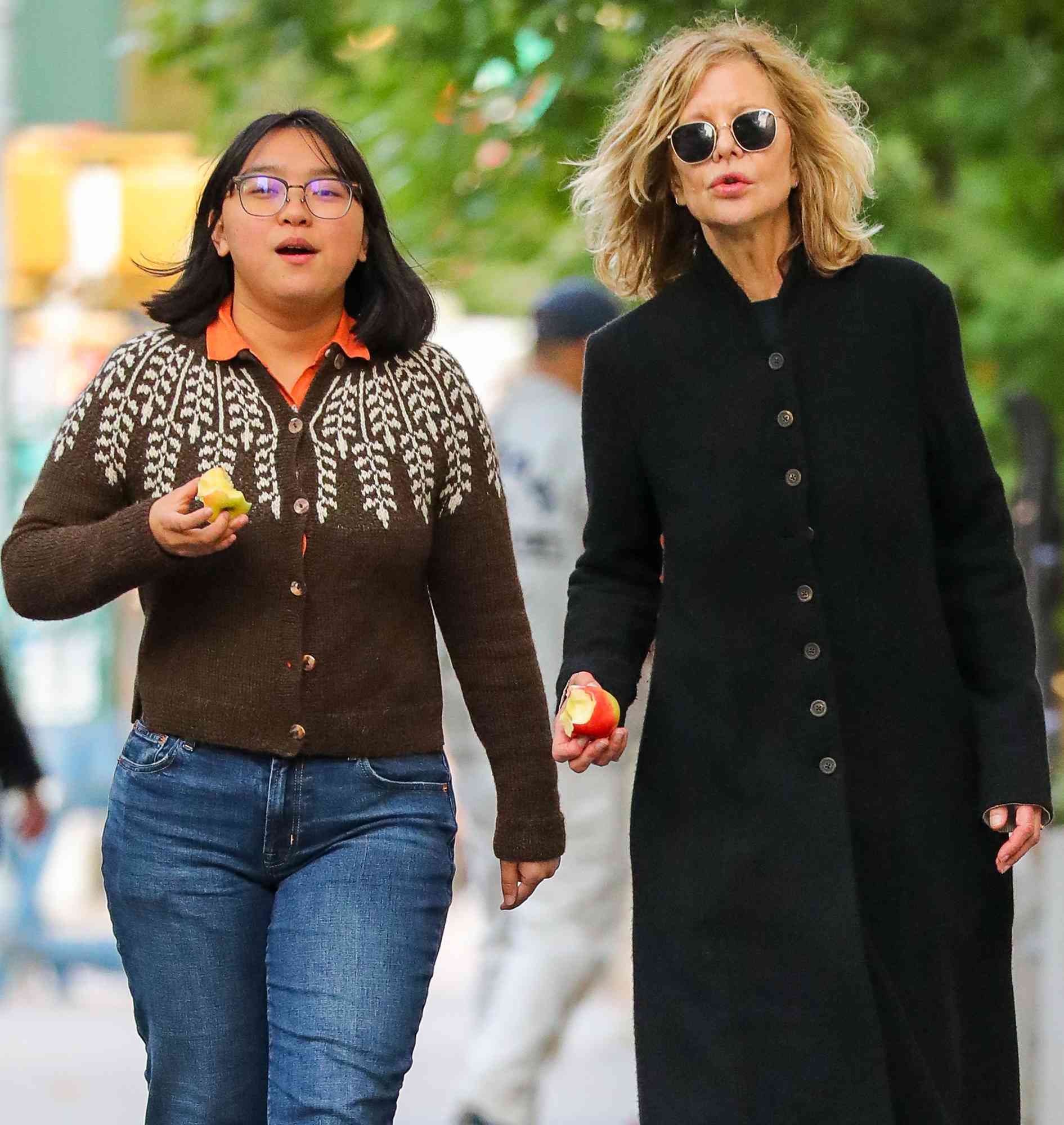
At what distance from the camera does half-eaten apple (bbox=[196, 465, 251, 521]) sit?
12.0ft

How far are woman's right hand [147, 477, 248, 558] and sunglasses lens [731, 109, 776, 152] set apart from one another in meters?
1.01

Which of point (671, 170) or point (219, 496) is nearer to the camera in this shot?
point (219, 496)

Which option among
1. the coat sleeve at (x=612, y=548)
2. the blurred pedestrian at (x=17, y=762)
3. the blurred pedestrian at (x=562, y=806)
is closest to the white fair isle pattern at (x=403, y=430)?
the coat sleeve at (x=612, y=548)

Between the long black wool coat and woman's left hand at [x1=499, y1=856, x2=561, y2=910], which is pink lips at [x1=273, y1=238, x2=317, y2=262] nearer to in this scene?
the long black wool coat

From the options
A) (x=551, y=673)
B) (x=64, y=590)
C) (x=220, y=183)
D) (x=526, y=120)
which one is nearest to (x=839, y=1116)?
(x=64, y=590)

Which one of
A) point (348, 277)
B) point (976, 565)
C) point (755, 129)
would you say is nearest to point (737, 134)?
point (755, 129)

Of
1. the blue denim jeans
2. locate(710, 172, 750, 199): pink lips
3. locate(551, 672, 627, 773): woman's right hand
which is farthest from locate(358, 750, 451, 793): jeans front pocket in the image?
locate(710, 172, 750, 199): pink lips

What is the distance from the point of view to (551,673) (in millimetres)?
6828

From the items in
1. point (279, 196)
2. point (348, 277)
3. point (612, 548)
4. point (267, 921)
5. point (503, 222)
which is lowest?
point (267, 921)

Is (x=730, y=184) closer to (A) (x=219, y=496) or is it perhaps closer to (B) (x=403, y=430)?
(B) (x=403, y=430)

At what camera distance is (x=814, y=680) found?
3.93 meters

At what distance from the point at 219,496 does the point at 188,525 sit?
0.06 metres

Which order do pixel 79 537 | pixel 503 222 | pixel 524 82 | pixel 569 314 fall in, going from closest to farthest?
1. pixel 79 537
2. pixel 569 314
3. pixel 524 82
4. pixel 503 222

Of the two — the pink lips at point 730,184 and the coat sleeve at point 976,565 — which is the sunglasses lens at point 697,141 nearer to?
the pink lips at point 730,184
